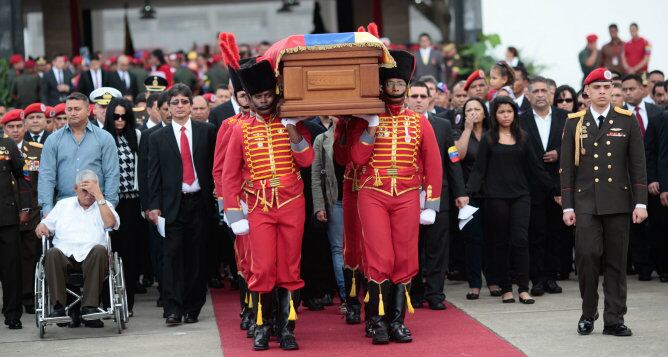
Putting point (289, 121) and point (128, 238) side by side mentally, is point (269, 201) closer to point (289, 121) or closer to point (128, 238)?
point (289, 121)

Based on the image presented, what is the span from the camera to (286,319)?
413 inches

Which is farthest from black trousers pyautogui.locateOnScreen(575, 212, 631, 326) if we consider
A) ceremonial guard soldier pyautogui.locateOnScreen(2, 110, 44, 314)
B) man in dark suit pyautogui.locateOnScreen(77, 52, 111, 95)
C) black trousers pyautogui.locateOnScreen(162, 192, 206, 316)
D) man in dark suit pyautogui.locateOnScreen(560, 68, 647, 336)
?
man in dark suit pyautogui.locateOnScreen(77, 52, 111, 95)

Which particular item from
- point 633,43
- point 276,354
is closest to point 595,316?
point 276,354

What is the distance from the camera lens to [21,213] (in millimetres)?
12844

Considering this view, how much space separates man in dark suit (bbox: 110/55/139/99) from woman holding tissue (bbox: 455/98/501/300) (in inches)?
376

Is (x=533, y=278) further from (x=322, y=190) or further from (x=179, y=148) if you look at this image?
(x=179, y=148)

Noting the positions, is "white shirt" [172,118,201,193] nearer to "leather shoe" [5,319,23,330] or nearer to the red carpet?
the red carpet

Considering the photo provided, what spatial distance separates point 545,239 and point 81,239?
4612mm

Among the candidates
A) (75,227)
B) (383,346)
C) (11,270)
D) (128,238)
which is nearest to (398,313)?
(383,346)

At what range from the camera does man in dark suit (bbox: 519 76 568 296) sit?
13.1 metres

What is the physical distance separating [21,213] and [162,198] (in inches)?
65.7

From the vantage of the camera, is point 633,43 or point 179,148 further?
point 633,43

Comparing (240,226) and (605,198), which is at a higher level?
(605,198)

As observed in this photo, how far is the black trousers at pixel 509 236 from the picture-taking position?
41.2ft
